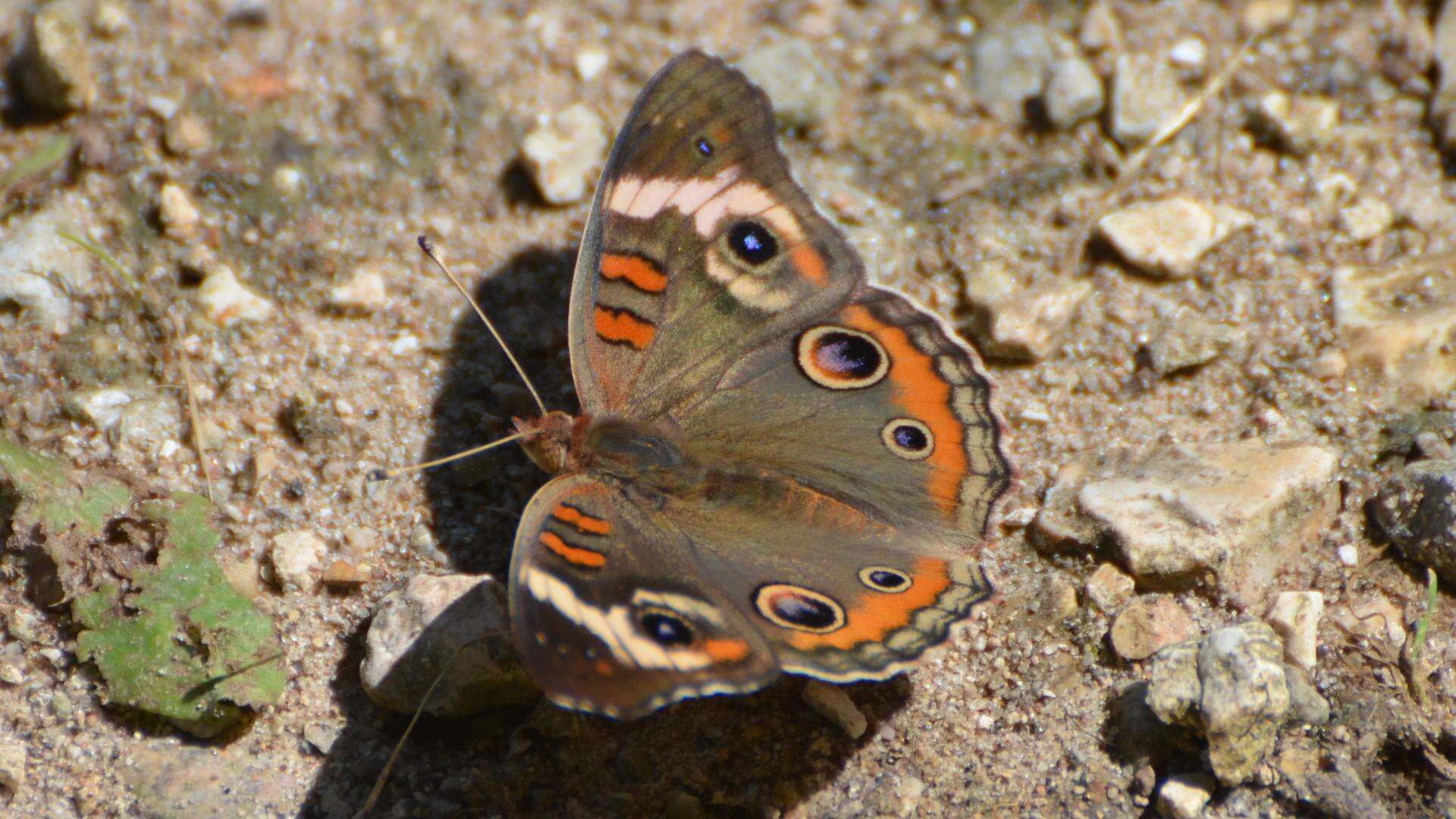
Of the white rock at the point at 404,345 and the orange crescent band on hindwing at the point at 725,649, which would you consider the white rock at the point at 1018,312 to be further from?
the white rock at the point at 404,345

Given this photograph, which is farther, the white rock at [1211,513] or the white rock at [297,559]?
the white rock at [297,559]

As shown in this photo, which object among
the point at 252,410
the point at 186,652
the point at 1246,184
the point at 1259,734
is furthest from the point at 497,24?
the point at 1259,734

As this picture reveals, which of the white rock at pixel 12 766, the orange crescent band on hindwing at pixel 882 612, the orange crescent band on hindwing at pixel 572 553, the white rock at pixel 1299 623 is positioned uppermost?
the white rock at pixel 1299 623

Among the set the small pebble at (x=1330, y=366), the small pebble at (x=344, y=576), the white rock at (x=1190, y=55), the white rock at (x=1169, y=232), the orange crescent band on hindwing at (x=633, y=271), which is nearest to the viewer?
the orange crescent band on hindwing at (x=633, y=271)

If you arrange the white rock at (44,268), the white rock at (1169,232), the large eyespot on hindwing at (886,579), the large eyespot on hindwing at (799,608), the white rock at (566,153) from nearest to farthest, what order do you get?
the large eyespot on hindwing at (799,608) → the large eyespot on hindwing at (886,579) → the white rock at (44,268) → the white rock at (1169,232) → the white rock at (566,153)

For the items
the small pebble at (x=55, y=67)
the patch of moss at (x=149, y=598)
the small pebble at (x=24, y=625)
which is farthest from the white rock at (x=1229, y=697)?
the small pebble at (x=55, y=67)

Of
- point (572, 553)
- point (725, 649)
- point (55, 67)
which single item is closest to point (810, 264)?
point (572, 553)

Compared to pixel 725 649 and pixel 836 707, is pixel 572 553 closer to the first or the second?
pixel 725 649

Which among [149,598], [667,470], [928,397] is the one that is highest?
[928,397]
